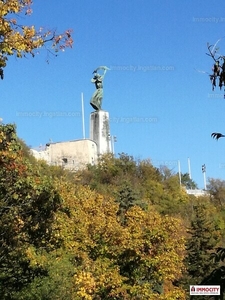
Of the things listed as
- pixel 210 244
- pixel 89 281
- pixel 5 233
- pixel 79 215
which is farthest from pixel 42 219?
pixel 210 244

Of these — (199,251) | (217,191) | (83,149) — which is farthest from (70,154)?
(199,251)

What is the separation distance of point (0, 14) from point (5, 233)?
6627mm

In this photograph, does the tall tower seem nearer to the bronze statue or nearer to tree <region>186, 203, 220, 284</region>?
the bronze statue

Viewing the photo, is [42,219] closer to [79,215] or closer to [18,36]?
[18,36]

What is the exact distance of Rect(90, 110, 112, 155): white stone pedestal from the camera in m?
61.9

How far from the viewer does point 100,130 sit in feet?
204

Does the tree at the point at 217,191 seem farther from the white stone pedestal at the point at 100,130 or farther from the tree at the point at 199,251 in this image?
the tree at the point at 199,251

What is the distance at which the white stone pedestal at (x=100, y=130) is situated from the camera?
203ft

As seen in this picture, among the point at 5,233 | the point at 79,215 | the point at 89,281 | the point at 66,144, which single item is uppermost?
the point at 66,144

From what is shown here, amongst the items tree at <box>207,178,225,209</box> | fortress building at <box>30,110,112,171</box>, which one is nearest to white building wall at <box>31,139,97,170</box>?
fortress building at <box>30,110,112,171</box>

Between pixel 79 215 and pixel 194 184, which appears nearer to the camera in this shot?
pixel 79 215

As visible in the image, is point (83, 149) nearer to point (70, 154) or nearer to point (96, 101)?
point (70, 154)

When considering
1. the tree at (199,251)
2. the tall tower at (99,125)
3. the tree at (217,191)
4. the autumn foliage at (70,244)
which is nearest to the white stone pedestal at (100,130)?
the tall tower at (99,125)

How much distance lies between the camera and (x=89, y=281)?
19.0 m
